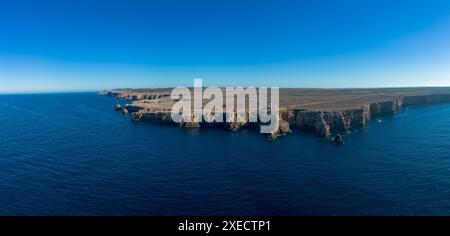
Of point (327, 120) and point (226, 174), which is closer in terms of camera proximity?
point (226, 174)

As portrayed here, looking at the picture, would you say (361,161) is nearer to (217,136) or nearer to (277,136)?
(277,136)

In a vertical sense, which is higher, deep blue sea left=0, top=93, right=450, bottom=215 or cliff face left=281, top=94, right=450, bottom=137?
cliff face left=281, top=94, right=450, bottom=137

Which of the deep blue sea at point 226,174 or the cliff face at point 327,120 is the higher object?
the cliff face at point 327,120

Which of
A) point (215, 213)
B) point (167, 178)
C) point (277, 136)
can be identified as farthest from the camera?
point (277, 136)

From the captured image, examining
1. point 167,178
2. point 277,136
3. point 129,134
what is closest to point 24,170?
point 167,178

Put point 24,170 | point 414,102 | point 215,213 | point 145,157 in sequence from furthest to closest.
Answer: point 414,102 → point 145,157 → point 24,170 → point 215,213

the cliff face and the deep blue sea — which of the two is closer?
the deep blue sea

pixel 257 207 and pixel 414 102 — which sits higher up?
pixel 414 102

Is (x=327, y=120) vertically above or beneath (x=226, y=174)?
above
